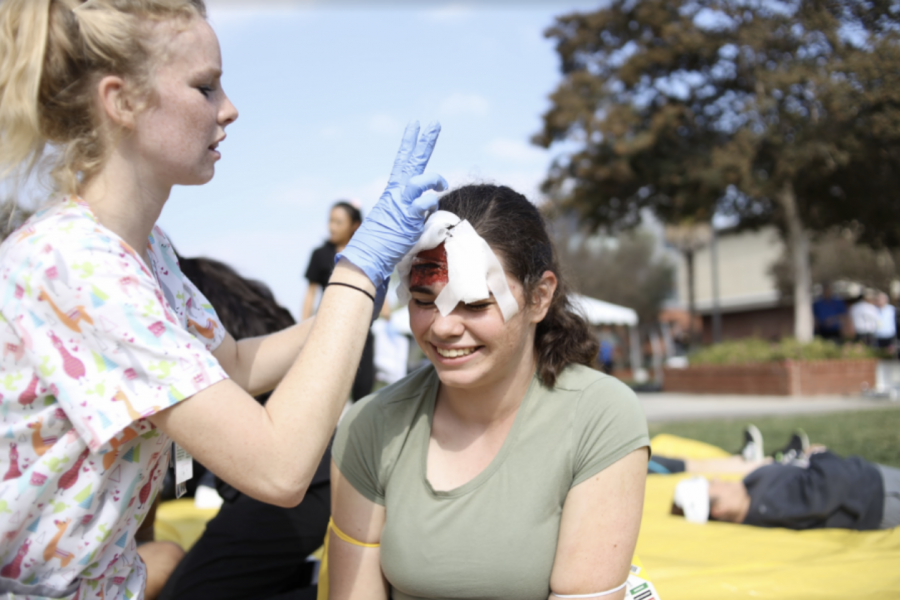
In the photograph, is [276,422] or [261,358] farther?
[261,358]

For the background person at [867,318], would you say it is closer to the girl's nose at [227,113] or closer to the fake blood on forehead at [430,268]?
the fake blood on forehead at [430,268]

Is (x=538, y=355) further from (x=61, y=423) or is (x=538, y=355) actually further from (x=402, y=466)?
(x=61, y=423)

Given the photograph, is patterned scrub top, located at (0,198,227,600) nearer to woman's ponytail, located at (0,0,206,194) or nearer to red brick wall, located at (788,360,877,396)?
woman's ponytail, located at (0,0,206,194)

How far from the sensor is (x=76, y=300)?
4.27ft

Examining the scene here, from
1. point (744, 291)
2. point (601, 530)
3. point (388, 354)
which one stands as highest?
point (601, 530)

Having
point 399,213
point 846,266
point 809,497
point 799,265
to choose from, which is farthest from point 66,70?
point 846,266

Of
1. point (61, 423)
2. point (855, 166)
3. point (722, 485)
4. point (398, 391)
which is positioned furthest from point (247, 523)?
point (855, 166)

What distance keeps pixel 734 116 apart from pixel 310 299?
14.0 m

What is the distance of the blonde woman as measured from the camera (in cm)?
132

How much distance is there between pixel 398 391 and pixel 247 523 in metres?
0.97

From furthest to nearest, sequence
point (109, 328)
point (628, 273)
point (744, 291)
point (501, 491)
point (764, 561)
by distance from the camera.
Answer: point (744, 291) < point (628, 273) < point (764, 561) < point (501, 491) < point (109, 328)

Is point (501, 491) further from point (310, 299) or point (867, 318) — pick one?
point (867, 318)

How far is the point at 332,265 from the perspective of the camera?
18.1ft

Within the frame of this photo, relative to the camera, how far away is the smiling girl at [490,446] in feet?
6.20
